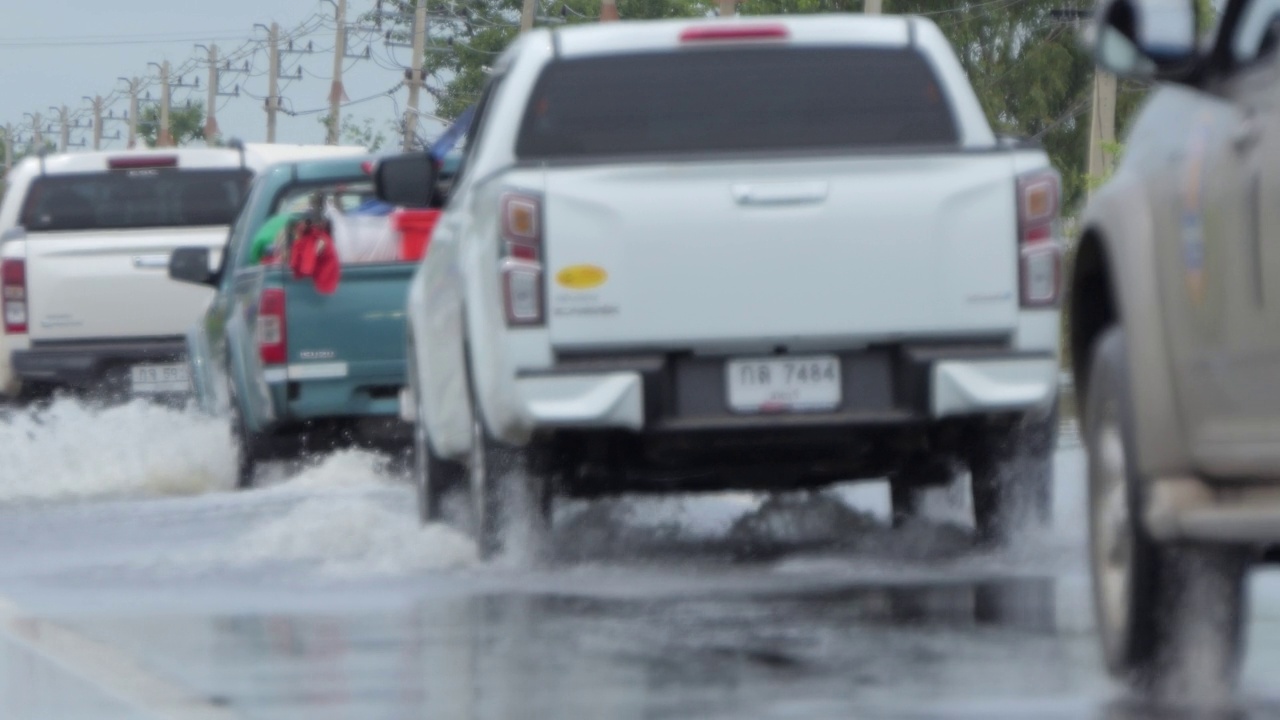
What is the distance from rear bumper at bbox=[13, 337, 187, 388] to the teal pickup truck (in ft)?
8.86

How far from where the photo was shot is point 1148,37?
21.4ft

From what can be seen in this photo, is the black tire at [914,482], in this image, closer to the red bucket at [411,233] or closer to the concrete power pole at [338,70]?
the red bucket at [411,233]

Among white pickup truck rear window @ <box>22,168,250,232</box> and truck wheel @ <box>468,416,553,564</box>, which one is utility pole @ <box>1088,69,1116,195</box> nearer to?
white pickup truck rear window @ <box>22,168,250,232</box>

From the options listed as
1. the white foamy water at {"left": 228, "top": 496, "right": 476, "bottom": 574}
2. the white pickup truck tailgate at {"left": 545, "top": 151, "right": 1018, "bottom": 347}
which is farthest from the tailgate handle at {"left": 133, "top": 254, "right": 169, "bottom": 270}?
the white pickup truck tailgate at {"left": 545, "top": 151, "right": 1018, "bottom": 347}

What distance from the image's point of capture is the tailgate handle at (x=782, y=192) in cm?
969

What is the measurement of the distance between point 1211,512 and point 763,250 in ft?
11.8

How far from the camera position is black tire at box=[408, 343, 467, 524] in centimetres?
1207

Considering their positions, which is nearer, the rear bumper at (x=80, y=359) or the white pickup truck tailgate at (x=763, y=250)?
the white pickup truck tailgate at (x=763, y=250)

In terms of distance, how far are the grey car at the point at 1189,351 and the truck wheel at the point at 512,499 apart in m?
3.45

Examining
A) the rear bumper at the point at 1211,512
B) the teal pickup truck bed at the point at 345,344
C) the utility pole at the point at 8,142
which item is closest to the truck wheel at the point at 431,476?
the teal pickup truck bed at the point at 345,344

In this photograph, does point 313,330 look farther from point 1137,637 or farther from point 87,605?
point 1137,637

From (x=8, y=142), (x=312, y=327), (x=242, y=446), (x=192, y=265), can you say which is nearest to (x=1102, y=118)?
(x=192, y=265)

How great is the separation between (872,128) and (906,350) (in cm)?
113

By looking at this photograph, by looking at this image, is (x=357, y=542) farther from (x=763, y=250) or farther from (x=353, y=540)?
(x=763, y=250)
